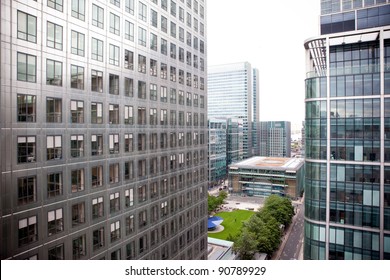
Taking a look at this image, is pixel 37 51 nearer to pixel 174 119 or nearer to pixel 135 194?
pixel 135 194

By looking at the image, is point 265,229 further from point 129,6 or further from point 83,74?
point 83,74

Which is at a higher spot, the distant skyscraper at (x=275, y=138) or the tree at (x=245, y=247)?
the distant skyscraper at (x=275, y=138)

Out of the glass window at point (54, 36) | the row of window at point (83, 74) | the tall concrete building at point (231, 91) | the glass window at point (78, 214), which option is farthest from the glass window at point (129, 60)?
the tall concrete building at point (231, 91)

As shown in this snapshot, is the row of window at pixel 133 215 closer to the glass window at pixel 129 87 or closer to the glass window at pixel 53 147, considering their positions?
the glass window at pixel 53 147

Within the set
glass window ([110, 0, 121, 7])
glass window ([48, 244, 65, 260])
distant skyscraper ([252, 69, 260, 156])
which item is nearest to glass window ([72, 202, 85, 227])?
glass window ([48, 244, 65, 260])

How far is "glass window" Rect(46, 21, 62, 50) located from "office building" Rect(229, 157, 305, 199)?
41.3 m

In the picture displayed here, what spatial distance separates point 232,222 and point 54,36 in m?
31.0

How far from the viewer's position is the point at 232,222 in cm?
3606

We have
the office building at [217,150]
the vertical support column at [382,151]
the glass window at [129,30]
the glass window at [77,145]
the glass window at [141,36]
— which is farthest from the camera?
the office building at [217,150]

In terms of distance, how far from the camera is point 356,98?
15273 millimetres

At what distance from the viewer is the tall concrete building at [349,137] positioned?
14.8 meters

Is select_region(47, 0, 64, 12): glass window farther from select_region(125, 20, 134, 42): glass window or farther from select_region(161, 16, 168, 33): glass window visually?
select_region(161, 16, 168, 33): glass window

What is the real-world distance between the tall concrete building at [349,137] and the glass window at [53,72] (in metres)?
A: 12.7

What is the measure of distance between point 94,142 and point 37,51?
3534 millimetres
